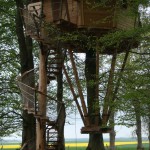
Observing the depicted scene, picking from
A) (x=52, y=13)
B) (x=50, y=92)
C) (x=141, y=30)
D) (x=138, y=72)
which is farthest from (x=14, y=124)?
(x=141, y=30)

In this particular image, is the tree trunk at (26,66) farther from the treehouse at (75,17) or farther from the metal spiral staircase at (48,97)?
the treehouse at (75,17)

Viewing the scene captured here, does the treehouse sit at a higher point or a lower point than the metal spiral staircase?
higher

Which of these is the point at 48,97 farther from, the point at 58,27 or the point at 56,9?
the point at 56,9

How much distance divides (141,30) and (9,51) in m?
9.76

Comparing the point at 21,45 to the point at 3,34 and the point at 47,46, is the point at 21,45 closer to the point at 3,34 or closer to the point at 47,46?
the point at 47,46

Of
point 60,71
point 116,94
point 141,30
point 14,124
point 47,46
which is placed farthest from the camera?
point 14,124

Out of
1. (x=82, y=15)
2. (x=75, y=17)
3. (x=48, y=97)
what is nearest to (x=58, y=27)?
(x=75, y=17)

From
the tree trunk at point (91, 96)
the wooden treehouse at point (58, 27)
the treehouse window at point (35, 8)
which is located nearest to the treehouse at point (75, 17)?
the wooden treehouse at point (58, 27)

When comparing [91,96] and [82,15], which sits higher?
[82,15]

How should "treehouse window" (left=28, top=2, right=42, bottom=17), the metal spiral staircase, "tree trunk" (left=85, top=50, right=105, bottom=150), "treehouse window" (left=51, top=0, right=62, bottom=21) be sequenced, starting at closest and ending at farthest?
"treehouse window" (left=51, top=0, right=62, bottom=21) < the metal spiral staircase < "treehouse window" (left=28, top=2, right=42, bottom=17) < "tree trunk" (left=85, top=50, right=105, bottom=150)

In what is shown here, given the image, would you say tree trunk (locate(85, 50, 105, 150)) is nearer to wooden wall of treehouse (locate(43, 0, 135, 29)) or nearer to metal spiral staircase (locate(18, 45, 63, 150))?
metal spiral staircase (locate(18, 45, 63, 150))

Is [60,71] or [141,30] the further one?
[60,71]

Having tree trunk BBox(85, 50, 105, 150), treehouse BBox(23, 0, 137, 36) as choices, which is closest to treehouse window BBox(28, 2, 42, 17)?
treehouse BBox(23, 0, 137, 36)

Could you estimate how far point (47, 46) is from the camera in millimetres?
13586
